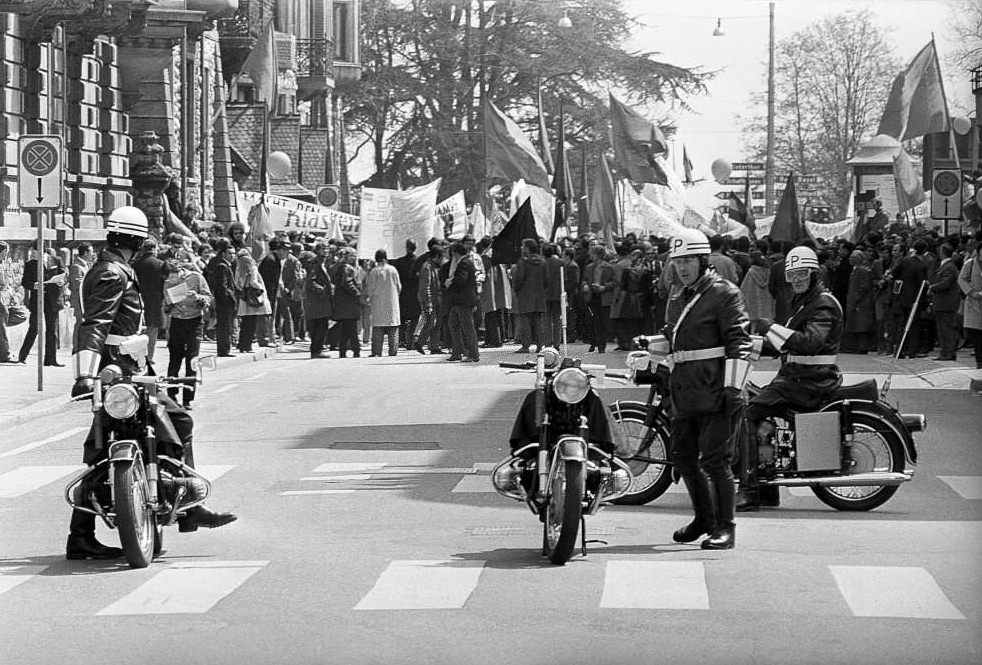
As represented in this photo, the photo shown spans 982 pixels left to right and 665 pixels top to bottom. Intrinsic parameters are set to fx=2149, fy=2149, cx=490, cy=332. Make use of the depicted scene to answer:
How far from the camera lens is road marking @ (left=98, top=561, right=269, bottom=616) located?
29.5 feet

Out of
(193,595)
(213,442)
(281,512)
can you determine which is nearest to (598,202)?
(213,442)

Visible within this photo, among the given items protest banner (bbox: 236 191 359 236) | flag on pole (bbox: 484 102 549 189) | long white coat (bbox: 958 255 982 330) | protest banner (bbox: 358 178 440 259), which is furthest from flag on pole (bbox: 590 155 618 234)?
long white coat (bbox: 958 255 982 330)

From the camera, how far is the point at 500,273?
108 feet

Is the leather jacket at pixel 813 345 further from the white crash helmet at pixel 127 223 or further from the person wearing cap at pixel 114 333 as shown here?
the white crash helmet at pixel 127 223

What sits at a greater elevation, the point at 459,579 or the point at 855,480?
the point at 855,480

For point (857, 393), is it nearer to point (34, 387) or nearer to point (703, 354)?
point (703, 354)

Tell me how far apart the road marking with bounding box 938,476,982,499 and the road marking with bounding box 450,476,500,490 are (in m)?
2.98

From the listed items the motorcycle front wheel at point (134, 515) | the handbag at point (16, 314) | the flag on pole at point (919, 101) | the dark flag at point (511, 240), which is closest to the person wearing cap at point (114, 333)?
the motorcycle front wheel at point (134, 515)

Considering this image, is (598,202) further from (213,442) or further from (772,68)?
(213,442)

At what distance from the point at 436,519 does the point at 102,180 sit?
25.4 meters

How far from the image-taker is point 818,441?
496 inches

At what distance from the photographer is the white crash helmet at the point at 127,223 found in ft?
35.6

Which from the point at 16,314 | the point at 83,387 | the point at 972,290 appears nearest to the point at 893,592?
the point at 83,387

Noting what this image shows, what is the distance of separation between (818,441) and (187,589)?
178 inches
